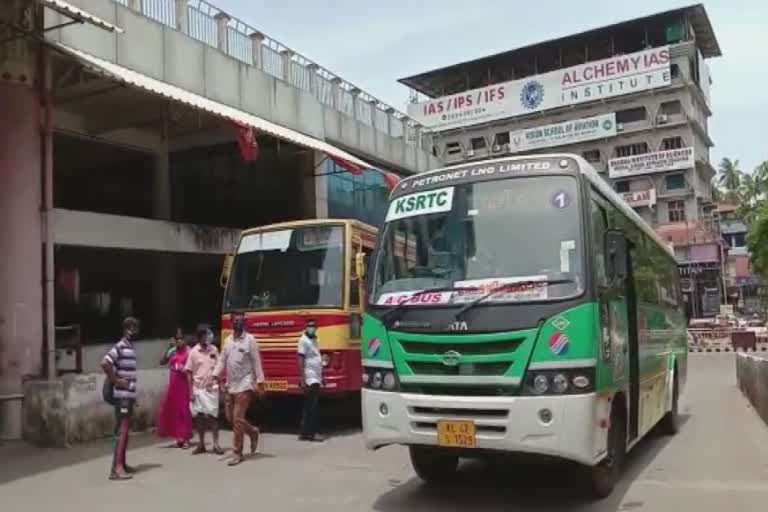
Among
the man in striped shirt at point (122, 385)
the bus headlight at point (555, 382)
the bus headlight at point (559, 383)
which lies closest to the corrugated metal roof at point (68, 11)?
the man in striped shirt at point (122, 385)

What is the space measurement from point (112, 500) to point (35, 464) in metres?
2.46

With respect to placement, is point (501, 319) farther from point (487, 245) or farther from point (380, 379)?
point (380, 379)

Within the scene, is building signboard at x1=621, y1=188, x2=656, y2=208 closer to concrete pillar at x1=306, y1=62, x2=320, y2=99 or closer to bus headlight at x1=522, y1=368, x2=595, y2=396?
concrete pillar at x1=306, y1=62, x2=320, y2=99

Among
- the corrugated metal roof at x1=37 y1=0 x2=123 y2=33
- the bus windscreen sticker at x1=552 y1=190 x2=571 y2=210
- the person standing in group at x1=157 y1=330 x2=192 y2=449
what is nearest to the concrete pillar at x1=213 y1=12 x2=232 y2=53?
the corrugated metal roof at x1=37 y1=0 x2=123 y2=33

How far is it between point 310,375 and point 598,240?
17.1 feet

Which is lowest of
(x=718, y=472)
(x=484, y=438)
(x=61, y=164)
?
(x=718, y=472)

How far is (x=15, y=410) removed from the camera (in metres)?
10.8

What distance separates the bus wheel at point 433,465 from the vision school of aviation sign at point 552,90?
65585mm

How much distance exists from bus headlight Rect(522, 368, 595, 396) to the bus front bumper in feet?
0.19

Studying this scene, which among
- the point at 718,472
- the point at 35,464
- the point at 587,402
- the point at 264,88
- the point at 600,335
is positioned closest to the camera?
the point at 587,402

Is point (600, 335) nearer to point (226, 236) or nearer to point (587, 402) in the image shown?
point (587, 402)

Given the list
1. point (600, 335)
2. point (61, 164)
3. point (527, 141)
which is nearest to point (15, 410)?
point (600, 335)

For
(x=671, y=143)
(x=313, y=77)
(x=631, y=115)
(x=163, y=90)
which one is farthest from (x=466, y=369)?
(x=631, y=115)

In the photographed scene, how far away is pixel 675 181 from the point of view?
6569 centimetres
